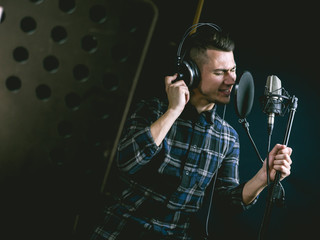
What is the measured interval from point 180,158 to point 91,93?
550mm

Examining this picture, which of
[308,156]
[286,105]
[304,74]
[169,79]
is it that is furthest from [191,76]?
[308,156]

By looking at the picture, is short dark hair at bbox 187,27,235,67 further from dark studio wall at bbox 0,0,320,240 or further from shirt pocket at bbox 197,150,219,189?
shirt pocket at bbox 197,150,219,189

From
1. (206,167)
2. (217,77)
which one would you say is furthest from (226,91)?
(206,167)

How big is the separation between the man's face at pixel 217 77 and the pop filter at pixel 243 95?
19 cm

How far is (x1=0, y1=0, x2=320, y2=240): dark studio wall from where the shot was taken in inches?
29.5

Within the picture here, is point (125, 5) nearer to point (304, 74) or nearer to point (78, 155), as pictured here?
point (78, 155)

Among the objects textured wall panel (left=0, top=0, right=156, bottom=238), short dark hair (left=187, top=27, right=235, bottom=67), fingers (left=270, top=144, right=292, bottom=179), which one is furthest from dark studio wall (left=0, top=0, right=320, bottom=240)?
fingers (left=270, top=144, right=292, bottom=179)

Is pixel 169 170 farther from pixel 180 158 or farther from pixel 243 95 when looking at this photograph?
pixel 243 95

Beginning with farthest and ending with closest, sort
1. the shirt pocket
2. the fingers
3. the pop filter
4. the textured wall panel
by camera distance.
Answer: the shirt pocket
the pop filter
the fingers
the textured wall panel

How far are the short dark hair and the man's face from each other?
0.03m

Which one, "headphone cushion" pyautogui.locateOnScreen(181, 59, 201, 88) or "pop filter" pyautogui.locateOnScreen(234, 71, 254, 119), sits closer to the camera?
"pop filter" pyautogui.locateOnScreen(234, 71, 254, 119)

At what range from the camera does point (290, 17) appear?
125 centimetres

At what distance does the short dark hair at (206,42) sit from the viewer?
130cm

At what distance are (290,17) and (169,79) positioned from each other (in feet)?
2.17
